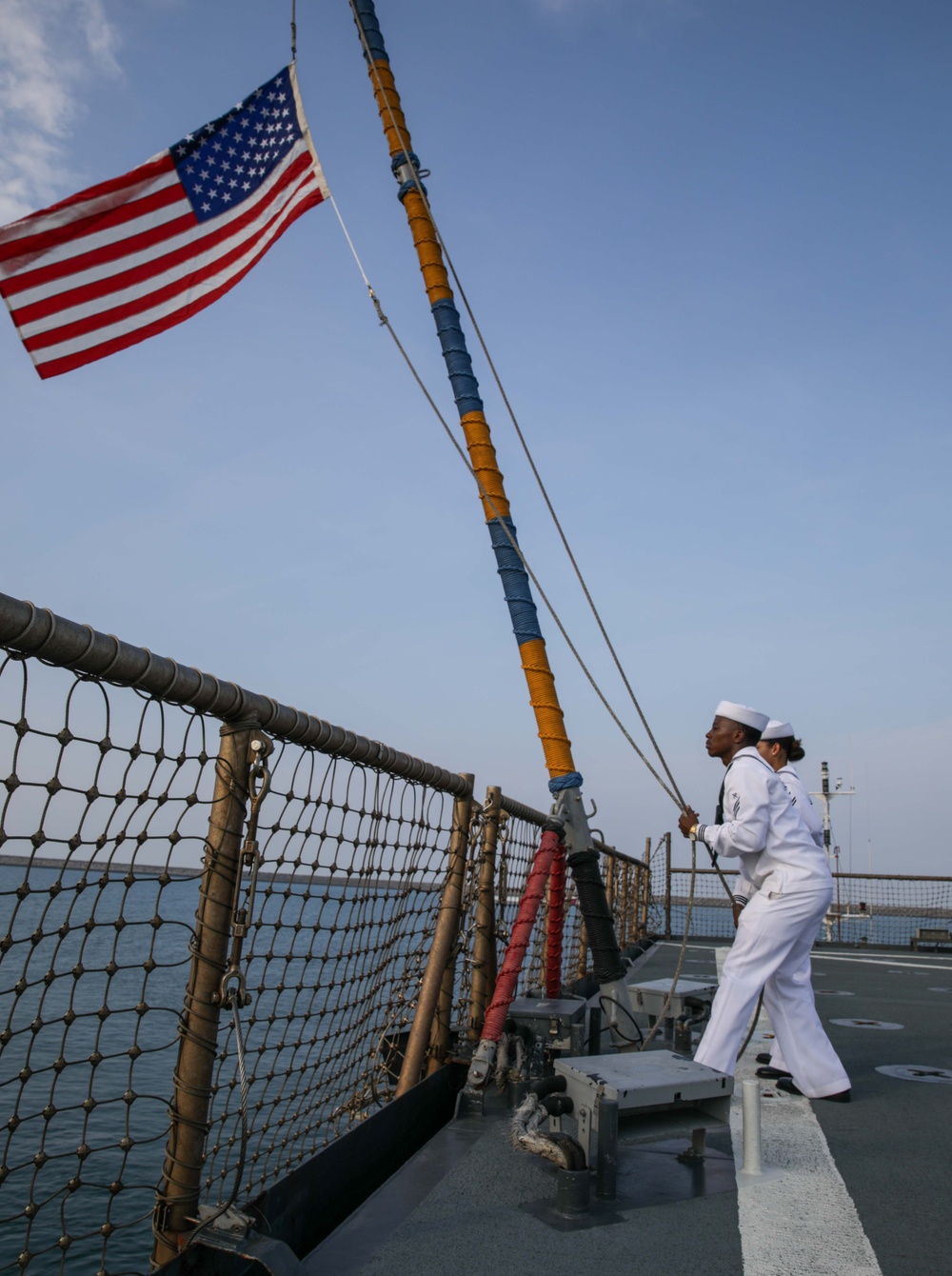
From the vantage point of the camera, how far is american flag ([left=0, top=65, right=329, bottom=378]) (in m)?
5.80

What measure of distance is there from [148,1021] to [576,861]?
23.6 meters

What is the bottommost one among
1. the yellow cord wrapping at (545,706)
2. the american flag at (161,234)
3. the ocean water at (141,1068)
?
the ocean water at (141,1068)

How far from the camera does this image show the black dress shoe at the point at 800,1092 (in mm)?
4059

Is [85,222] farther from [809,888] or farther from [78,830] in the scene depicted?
[809,888]

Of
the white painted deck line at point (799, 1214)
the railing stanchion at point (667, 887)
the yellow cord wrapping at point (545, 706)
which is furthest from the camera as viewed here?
the railing stanchion at point (667, 887)

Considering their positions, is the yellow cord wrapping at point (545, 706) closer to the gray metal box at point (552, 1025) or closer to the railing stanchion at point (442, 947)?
the railing stanchion at point (442, 947)

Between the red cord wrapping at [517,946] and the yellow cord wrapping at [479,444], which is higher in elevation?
the yellow cord wrapping at [479,444]

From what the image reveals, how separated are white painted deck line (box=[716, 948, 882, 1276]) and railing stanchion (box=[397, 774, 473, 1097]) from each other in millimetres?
1257

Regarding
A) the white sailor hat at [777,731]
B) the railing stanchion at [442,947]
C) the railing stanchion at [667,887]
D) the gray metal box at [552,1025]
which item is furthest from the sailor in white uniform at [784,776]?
the railing stanchion at [667,887]

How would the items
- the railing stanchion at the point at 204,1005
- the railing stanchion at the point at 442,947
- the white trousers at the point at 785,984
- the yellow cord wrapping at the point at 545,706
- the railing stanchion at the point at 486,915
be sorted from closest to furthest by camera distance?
the railing stanchion at the point at 204,1005, the railing stanchion at the point at 442,947, the white trousers at the point at 785,984, the railing stanchion at the point at 486,915, the yellow cord wrapping at the point at 545,706

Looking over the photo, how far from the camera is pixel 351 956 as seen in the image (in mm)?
3334

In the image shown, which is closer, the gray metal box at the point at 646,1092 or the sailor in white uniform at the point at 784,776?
the gray metal box at the point at 646,1092

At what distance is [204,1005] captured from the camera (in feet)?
7.30

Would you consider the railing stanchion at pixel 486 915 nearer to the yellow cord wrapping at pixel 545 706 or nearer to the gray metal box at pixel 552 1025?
the gray metal box at pixel 552 1025
